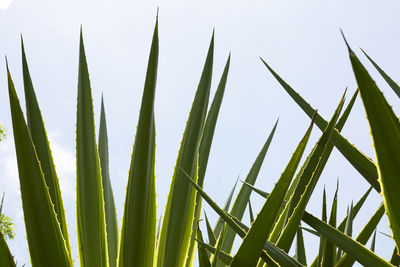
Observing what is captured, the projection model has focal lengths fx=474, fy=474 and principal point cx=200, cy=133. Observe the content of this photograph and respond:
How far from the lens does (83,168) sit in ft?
2.80

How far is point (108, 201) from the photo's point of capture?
4.19 ft

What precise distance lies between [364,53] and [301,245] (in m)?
0.37

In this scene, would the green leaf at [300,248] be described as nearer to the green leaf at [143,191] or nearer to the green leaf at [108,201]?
the green leaf at [143,191]

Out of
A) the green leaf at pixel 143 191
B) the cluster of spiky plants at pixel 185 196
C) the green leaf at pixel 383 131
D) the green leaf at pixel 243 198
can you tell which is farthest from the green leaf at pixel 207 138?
the green leaf at pixel 383 131

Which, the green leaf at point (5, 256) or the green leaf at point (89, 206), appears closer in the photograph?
Answer: the green leaf at point (5, 256)

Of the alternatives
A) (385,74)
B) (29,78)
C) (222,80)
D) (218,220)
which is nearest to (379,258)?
(385,74)

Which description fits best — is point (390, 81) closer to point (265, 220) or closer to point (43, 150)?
point (265, 220)

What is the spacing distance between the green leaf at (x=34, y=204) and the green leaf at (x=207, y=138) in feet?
1.55

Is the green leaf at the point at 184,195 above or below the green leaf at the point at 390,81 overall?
below

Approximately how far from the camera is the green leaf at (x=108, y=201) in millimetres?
1204

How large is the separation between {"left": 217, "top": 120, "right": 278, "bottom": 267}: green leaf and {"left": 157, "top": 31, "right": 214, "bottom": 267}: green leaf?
0.75 feet

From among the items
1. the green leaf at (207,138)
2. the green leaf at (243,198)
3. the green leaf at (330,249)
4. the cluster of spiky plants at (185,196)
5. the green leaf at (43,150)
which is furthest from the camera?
the green leaf at (243,198)

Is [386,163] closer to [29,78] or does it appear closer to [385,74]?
[385,74]

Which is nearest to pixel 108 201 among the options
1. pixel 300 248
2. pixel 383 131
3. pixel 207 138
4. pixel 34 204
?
pixel 207 138
